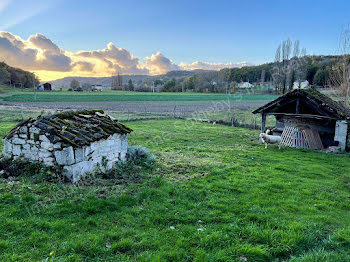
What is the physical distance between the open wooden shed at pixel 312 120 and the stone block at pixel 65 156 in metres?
13.6

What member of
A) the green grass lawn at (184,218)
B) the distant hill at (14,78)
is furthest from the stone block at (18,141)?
the distant hill at (14,78)

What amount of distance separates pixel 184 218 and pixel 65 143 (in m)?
4.17

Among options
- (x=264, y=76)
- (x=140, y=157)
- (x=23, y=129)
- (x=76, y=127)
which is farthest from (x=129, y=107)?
(x=264, y=76)

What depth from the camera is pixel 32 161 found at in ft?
25.2

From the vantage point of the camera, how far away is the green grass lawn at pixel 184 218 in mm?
4473

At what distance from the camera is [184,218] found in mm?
5672

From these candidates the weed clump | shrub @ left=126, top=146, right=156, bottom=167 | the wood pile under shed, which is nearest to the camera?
the weed clump

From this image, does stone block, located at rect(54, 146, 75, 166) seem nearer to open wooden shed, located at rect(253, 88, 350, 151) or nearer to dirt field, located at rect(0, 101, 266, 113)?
open wooden shed, located at rect(253, 88, 350, 151)

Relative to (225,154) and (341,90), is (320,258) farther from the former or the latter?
(341,90)

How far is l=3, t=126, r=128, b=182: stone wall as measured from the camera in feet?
23.7

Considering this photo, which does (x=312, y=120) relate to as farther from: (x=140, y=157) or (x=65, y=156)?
(x=65, y=156)

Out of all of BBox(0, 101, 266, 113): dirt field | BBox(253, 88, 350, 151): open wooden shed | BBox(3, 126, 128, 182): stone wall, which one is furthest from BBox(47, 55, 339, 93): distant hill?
BBox(3, 126, 128, 182): stone wall

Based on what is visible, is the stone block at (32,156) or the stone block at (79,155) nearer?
the stone block at (79,155)

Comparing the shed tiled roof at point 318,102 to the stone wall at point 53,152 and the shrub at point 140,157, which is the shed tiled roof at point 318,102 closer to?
the shrub at point 140,157
